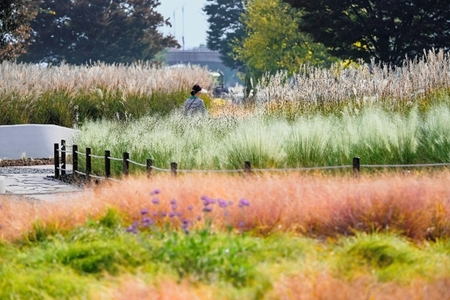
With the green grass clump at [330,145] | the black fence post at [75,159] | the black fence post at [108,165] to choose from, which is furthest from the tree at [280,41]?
the green grass clump at [330,145]

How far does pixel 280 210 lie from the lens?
8.80m

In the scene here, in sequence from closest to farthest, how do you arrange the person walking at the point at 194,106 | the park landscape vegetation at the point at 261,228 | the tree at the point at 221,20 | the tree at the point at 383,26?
the park landscape vegetation at the point at 261,228, the person walking at the point at 194,106, the tree at the point at 383,26, the tree at the point at 221,20

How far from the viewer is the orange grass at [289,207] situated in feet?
28.6

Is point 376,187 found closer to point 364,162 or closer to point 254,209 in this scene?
point 254,209

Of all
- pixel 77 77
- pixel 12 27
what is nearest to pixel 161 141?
pixel 77 77

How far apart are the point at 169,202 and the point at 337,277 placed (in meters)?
2.58

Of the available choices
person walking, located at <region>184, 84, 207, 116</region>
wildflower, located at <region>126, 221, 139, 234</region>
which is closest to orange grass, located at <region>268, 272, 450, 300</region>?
wildflower, located at <region>126, 221, 139, 234</region>

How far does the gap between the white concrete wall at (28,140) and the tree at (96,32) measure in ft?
147

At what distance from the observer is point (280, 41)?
175ft

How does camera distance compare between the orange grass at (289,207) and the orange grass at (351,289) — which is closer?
the orange grass at (351,289)

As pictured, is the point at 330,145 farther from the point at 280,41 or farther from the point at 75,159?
the point at 280,41

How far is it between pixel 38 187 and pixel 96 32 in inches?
2118

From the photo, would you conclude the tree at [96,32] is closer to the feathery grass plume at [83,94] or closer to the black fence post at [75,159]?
the feathery grass plume at [83,94]

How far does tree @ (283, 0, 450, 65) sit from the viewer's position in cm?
3841
